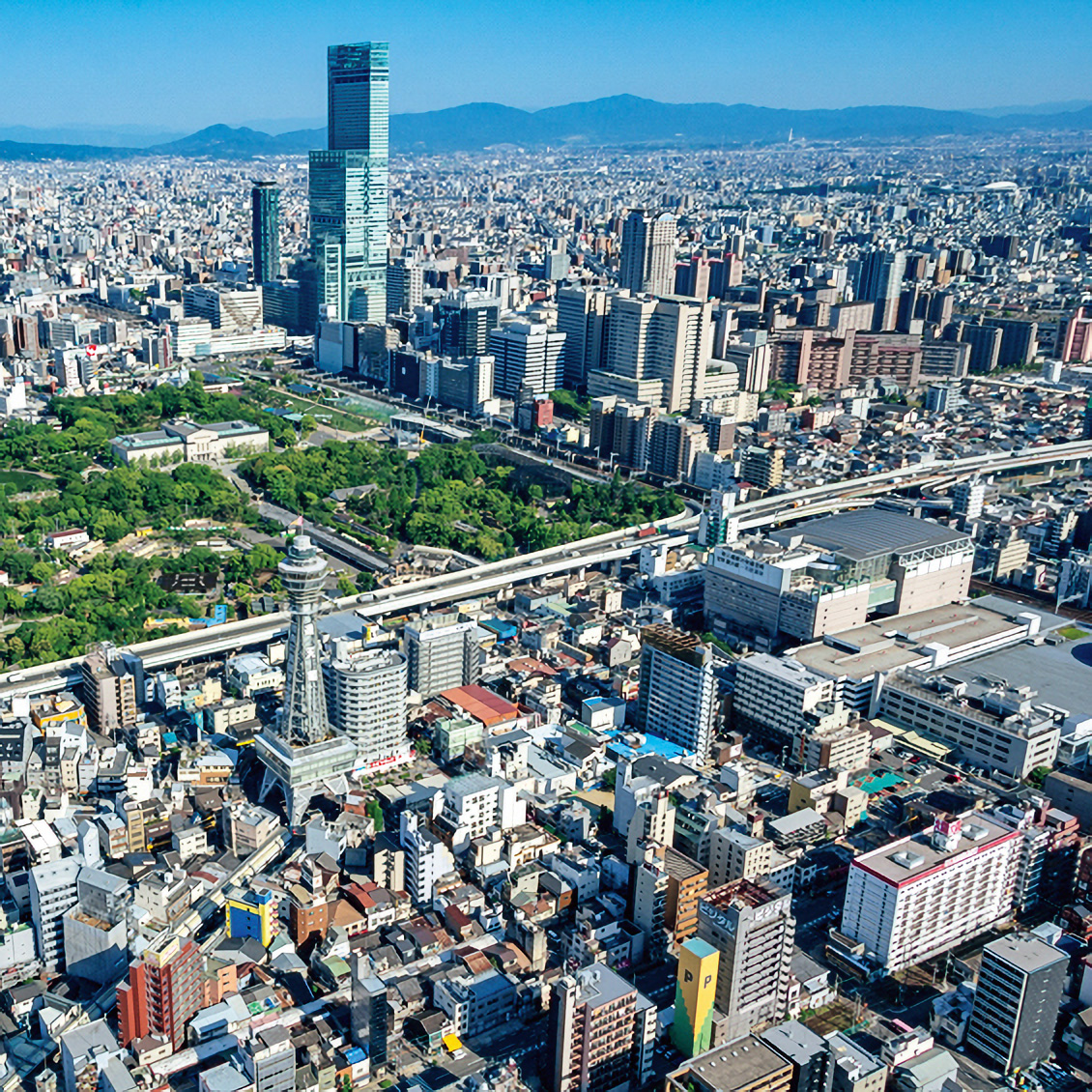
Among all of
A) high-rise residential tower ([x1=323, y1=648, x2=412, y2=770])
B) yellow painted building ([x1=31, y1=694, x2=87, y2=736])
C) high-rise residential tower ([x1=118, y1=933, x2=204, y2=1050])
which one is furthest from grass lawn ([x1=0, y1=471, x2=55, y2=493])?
high-rise residential tower ([x1=118, y1=933, x2=204, y2=1050])

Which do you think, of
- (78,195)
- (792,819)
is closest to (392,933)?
(792,819)

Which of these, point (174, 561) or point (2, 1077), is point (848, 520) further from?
point (2, 1077)

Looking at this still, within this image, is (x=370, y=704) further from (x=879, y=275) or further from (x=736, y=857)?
(x=879, y=275)

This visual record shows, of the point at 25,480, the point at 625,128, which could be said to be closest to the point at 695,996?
the point at 25,480

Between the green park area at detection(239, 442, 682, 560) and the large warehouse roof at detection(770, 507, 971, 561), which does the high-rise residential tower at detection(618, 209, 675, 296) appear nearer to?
the green park area at detection(239, 442, 682, 560)

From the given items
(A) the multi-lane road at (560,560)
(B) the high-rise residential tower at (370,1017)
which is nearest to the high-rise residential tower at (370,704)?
(A) the multi-lane road at (560,560)
